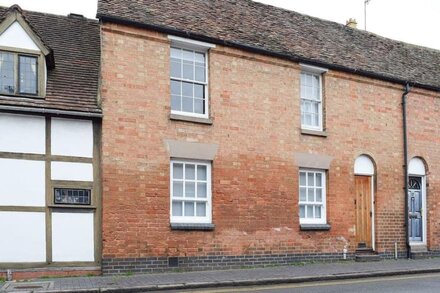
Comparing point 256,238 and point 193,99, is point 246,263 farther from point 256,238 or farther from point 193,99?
point 193,99

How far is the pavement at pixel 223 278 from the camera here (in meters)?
11.6

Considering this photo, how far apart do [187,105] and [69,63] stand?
3306 millimetres

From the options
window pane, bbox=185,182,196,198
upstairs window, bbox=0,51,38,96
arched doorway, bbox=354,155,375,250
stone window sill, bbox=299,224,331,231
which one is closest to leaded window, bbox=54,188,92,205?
upstairs window, bbox=0,51,38,96

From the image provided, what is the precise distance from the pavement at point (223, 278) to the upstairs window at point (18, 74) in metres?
4.51

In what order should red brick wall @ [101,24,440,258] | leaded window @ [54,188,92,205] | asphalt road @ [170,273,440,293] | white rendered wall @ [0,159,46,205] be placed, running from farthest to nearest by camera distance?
red brick wall @ [101,24,440,258] → leaded window @ [54,188,92,205] → white rendered wall @ [0,159,46,205] → asphalt road @ [170,273,440,293]

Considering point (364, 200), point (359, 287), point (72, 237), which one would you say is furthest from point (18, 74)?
point (364, 200)

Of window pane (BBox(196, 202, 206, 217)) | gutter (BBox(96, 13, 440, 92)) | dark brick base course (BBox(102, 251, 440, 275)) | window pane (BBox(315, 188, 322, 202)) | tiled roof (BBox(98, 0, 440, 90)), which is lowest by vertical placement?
dark brick base course (BBox(102, 251, 440, 275))

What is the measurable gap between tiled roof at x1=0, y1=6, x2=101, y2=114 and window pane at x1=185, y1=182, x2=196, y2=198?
3.05m

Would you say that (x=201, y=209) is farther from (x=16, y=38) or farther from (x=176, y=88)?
(x=16, y=38)

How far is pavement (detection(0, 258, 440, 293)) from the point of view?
38.1 ft

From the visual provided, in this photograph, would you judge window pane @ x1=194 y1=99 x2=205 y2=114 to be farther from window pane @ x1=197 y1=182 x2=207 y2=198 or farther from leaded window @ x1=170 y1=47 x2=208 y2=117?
window pane @ x1=197 y1=182 x2=207 y2=198

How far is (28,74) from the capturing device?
549 inches

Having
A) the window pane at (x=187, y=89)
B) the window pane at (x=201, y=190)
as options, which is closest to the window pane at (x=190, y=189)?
the window pane at (x=201, y=190)

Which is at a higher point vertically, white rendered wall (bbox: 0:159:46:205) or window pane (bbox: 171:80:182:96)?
window pane (bbox: 171:80:182:96)
